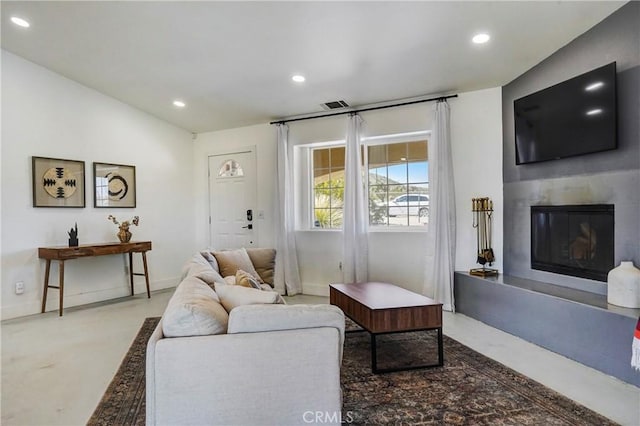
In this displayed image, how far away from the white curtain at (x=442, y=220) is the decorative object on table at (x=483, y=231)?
0.24 m

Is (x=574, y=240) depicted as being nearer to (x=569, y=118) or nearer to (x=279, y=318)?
(x=569, y=118)

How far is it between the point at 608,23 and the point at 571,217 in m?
1.48

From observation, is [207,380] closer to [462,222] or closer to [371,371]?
[371,371]

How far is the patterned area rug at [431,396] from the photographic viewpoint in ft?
6.60

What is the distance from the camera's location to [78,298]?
182 inches

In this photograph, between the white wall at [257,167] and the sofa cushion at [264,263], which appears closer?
the sofa cushion at [264,263]

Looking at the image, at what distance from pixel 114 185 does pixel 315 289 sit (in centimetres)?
303

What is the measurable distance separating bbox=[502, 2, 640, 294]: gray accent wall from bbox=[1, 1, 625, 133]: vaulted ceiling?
0.13 m

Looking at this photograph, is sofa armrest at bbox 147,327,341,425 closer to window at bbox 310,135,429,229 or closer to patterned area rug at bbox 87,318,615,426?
patterned area rug at bbox 87,318,615,426

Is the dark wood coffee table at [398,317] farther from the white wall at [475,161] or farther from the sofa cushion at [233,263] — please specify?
the white wall at [475,161]

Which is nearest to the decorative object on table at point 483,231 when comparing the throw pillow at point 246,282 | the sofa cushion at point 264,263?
the sofa cushion at point 264,263

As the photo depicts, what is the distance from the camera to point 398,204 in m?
4.79

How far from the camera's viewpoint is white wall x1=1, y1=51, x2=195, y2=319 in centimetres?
403

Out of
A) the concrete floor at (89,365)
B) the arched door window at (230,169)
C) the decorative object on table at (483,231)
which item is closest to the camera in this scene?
the concrete floor at (89,365)
